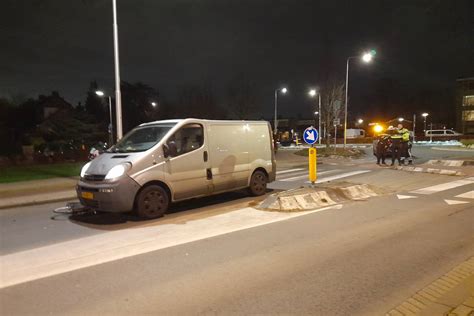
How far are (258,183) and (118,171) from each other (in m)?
4.30

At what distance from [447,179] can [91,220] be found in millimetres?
11861

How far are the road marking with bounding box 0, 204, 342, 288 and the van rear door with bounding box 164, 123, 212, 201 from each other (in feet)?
2.40

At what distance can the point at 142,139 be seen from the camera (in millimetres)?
9352

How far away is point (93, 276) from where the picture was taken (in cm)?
525

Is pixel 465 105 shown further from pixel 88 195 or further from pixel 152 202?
pixel 88 195

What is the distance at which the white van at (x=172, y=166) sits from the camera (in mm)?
8273

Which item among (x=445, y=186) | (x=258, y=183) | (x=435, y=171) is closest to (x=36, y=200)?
(x=258, y=183)

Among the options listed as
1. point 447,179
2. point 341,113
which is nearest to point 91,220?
point 447,179

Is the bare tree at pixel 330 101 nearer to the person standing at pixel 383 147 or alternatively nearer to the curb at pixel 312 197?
the person standing at pixel 383 147

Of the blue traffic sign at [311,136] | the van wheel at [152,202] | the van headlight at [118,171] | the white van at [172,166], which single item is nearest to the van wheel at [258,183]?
the white van at [172,166]

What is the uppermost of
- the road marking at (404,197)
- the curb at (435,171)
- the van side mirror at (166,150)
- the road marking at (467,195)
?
the van side mirror at (166,150)

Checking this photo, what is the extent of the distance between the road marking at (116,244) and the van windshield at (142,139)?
1809 mm

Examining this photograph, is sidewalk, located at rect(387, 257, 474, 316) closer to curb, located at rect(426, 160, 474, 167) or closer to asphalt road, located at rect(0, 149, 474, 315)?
asphalt road, located at rect(0, 149, 474, 315)

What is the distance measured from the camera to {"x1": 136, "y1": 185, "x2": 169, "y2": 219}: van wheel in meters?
8.49
